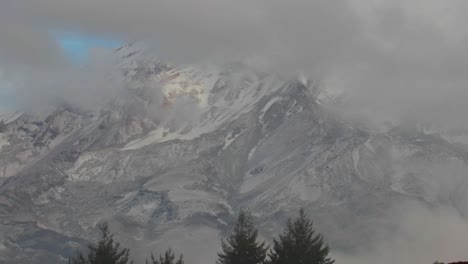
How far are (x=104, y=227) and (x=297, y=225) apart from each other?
→ 1770 cm

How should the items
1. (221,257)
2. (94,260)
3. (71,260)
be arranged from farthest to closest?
1. (71,260)
2. (221,257)
3. (94,260)

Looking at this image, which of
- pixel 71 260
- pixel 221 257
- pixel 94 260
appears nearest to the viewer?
pixel 94 260

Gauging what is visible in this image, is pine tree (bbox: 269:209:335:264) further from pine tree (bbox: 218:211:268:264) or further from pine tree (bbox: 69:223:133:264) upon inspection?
pine tree (bbox: 69:223:133:264)

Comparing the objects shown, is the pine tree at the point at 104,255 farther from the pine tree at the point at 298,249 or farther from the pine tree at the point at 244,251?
the pine tree at the point at 298,249

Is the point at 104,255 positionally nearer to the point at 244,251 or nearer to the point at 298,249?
the point at 244,251

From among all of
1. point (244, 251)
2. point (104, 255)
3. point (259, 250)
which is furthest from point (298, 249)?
point (104, 255)

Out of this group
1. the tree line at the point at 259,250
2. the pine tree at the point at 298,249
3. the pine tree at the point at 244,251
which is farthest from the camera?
the pine tree at the point at 244,251

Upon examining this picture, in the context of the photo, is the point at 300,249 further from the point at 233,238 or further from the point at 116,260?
the point at 116,260

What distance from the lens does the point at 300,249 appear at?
6925 centimetres

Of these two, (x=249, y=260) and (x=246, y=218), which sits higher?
(x=246, y=218)

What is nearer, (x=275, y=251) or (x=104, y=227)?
(x=275, y=251)

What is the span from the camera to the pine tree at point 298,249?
Result: 69062 mm

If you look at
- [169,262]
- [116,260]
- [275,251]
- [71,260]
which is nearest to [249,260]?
[275,251]

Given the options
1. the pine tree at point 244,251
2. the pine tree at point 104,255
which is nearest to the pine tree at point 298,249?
the pine tree at point 244,251
